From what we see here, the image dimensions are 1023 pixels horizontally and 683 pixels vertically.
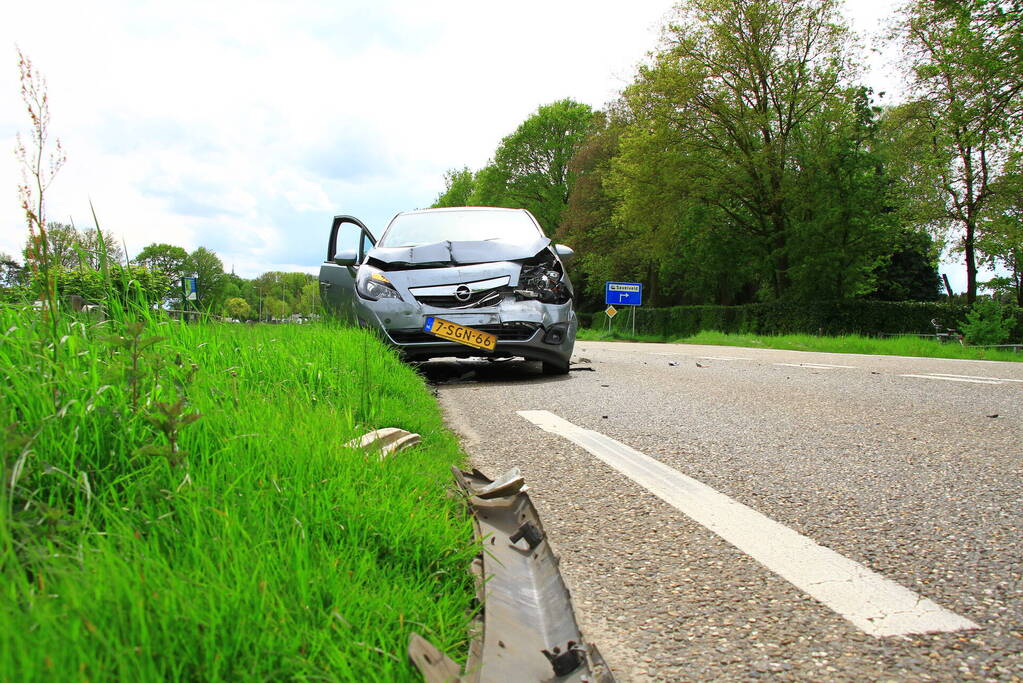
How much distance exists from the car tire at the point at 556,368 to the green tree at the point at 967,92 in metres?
19.8

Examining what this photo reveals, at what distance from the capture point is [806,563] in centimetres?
207

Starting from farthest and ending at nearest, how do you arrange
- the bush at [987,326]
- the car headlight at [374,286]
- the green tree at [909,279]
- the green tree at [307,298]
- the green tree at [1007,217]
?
the green tree at [909,279]
the green tree at [1007,217]
the bush at [987,326]
the car headlight at [374,286]
the green tree at [307,298]

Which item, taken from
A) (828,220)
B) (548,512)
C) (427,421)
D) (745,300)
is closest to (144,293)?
(427,421)

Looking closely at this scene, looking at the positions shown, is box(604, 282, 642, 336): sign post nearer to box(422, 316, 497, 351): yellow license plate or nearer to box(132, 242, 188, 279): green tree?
box(422, 316, 497, 351): yellow license plate

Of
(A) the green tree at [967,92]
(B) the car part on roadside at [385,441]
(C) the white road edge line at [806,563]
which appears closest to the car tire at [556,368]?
(C) the white road edge line at [806,563]

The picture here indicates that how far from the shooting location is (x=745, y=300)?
47688mm

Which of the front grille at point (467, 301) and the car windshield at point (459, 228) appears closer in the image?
the front grille at point (467, 301)

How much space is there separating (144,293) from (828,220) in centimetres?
2748

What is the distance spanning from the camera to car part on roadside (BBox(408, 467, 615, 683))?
1.33 meters

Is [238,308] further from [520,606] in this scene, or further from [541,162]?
[541,162]

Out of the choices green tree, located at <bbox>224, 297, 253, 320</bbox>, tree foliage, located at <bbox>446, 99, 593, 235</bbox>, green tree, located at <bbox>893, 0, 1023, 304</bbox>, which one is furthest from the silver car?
tree foliage, located at <bbox>446, 99, 593, 235</bbox>

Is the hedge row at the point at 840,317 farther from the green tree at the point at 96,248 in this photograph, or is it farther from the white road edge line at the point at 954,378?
the green tree at the point at 96,248

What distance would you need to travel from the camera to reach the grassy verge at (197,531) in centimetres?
115

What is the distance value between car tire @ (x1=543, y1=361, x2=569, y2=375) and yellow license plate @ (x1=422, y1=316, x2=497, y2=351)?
96 cm
